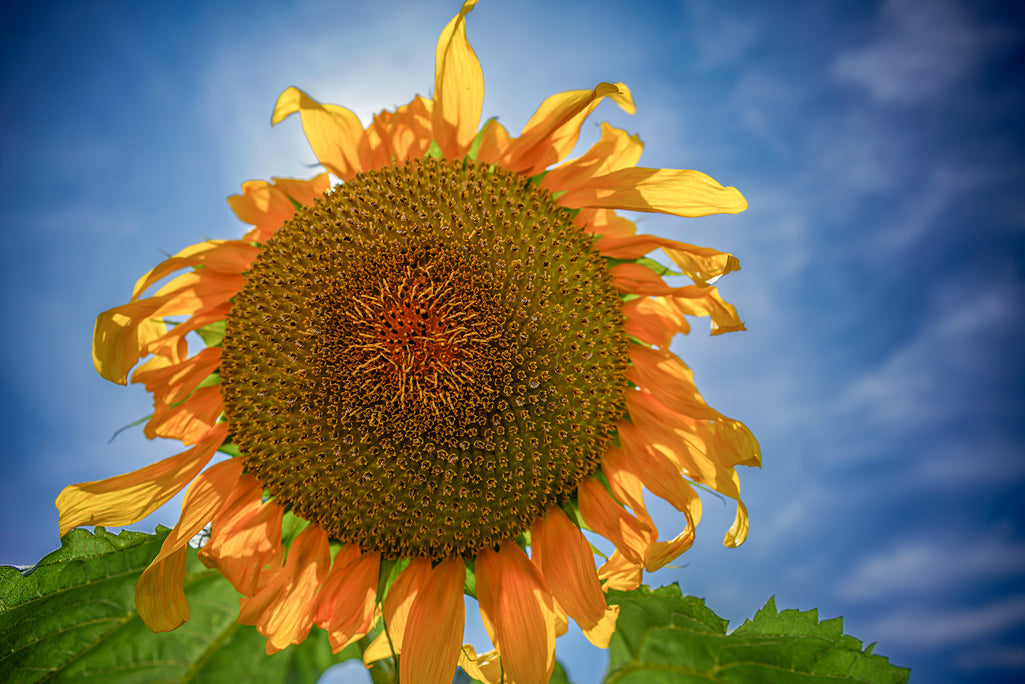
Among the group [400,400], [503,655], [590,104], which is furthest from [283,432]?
[590,104]

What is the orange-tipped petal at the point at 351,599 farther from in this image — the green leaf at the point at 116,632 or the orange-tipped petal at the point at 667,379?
the orange-tipped petal at the point at 667,379

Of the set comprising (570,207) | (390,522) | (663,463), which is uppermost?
(570,207)

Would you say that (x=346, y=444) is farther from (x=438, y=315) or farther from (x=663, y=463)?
(x=663, y=463)

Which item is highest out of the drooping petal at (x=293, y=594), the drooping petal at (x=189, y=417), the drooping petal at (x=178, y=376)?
the drooping petal at (x=178, y=376)

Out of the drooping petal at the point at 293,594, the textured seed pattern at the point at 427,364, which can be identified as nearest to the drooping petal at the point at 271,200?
the textured seed pattern at the point at 427,364

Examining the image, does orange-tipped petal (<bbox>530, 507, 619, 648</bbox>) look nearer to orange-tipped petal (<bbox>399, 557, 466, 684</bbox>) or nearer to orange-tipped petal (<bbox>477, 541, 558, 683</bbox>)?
orange-tipped petal (<bbox>477, 541, 558, 683</bbox>)

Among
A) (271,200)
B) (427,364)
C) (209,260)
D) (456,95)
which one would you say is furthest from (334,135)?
(427,364)
